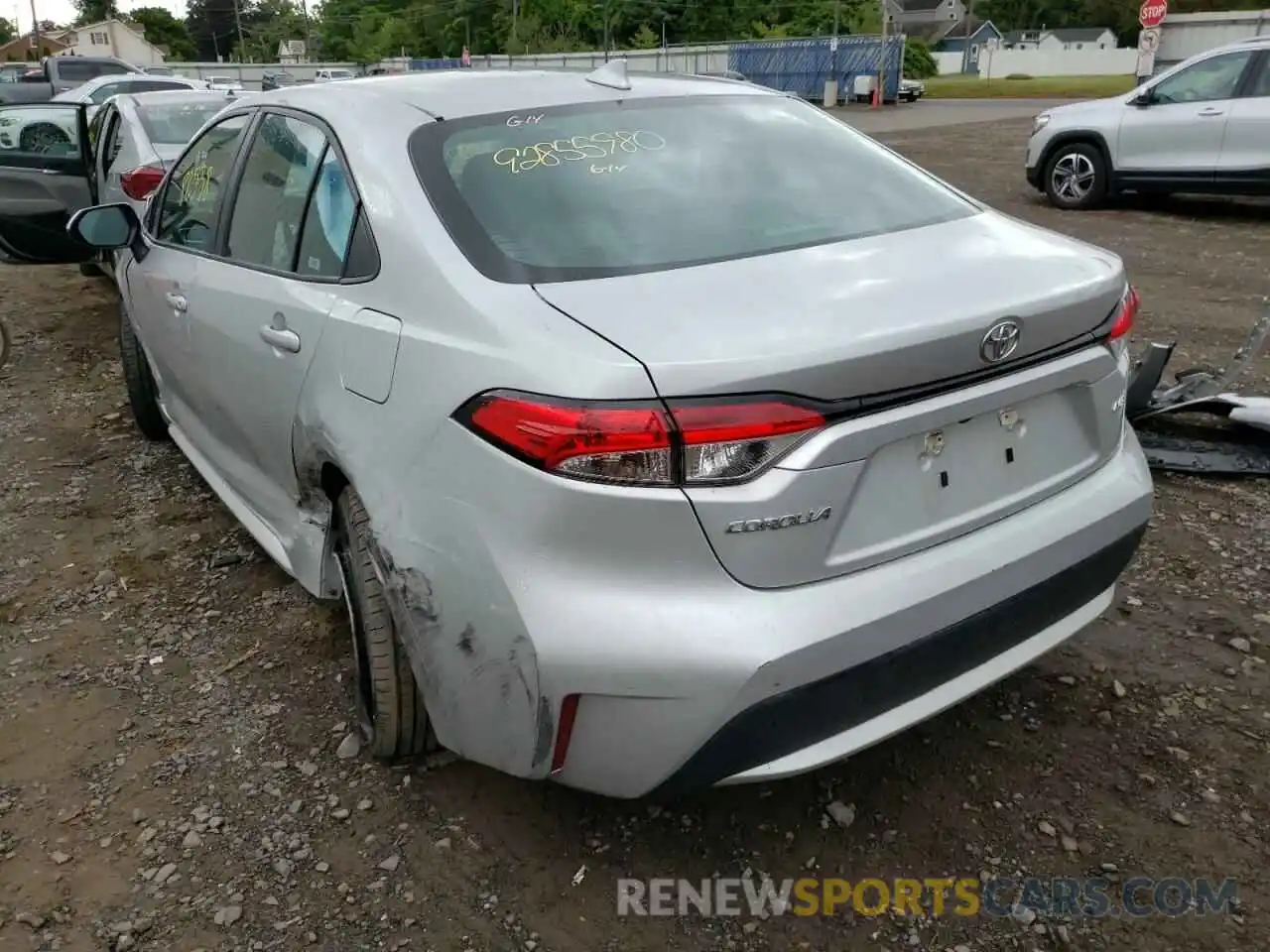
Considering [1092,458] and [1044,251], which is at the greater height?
[1044,251]

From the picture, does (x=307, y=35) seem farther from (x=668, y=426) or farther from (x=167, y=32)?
(x=668, y=426)

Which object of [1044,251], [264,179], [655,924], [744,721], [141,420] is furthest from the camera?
[141,420]

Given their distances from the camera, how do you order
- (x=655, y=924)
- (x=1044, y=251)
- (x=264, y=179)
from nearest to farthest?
(x=655, y=924), (x=1044, y=251), (x=264, y=179)

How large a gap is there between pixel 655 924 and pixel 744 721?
0.63 m

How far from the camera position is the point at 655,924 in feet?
7.32

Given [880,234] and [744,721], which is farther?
[880,234]

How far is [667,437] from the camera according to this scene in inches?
71.0

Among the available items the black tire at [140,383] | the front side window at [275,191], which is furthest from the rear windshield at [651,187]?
the black tire at [140,383]

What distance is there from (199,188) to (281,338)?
1.33 meters

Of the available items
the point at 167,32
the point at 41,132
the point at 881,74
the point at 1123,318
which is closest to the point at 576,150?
the point at 1123,318

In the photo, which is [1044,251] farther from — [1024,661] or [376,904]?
[376,904]

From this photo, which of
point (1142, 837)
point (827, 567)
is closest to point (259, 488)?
point (827, 567)

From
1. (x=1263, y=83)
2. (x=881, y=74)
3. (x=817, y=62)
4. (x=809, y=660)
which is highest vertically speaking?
(x=817, y=62)

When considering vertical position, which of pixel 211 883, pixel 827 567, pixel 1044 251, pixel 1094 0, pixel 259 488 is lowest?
pixel 211 883
